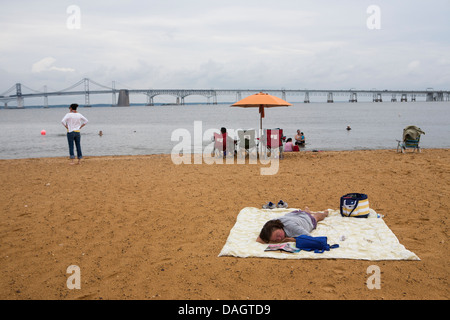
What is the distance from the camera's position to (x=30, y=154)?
16047 millimetres

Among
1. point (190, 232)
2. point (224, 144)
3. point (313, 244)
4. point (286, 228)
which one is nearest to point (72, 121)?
point (224, 144)

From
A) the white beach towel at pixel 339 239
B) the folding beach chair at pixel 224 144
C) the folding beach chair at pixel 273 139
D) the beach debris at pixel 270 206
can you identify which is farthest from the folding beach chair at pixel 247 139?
the white beach towel at pixel 339 239

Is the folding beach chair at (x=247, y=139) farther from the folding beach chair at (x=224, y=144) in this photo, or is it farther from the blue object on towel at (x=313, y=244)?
the blue object on towel at (x=313, y=244)

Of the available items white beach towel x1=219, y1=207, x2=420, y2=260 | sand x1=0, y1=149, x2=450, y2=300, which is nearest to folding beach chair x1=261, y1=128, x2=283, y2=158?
sand x1=0, y1=149, x2=450, y2=300

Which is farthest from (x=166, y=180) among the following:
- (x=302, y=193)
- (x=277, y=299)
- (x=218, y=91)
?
(x=218, y=91)

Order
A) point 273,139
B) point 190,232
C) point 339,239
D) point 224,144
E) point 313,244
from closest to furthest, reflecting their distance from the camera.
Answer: point 313,244 < point 339,239 < point 190,232 < point 273,139 < point 224,144

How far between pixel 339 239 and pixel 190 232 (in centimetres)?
177

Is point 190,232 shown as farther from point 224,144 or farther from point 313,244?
point 224,144

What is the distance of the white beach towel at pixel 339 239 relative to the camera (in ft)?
12.0

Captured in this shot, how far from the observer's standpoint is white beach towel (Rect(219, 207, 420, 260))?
3648 millimetres

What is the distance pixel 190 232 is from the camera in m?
4.46

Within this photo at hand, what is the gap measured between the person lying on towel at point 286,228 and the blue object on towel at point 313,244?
0.22 metres

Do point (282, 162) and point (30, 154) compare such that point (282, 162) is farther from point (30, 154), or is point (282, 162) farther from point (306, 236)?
point (30, 154)
